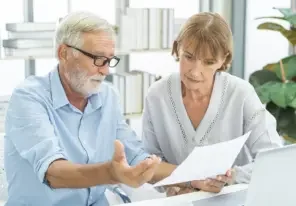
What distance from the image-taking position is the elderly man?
187 cm

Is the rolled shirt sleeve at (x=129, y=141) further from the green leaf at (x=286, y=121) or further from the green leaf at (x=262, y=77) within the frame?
the green leaf at (x=262, y=77)

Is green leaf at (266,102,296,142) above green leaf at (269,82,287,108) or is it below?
below

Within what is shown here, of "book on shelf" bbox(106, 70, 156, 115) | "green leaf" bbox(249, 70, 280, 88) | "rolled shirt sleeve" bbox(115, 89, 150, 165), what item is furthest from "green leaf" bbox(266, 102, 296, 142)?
"rolled shirt sleeve" bbox(115, 89, 150, 165)

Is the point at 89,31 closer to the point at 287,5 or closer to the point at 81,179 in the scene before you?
the point at 81,179

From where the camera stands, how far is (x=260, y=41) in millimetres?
5031

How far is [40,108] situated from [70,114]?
0.46ft

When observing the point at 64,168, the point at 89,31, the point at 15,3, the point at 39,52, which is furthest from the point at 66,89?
the point at 15,3

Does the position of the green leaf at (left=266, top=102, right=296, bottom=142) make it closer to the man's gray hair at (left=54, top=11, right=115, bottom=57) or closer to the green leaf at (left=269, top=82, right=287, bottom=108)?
the green leaf at (left=269, top=82, right=287, bottom=108)

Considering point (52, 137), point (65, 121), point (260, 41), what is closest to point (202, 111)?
point (65, 121)

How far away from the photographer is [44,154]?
1.81m

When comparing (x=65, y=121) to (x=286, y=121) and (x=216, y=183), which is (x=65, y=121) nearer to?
(x=216, y=183)

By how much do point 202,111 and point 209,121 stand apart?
6cm

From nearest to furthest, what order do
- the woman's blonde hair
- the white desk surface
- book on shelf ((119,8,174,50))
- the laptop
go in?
the laptop → the white desk surface → the woman's blonde hair → book on shelf ((119,8,174,50))

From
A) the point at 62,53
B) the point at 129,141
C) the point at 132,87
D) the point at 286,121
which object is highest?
the point at 62,53
